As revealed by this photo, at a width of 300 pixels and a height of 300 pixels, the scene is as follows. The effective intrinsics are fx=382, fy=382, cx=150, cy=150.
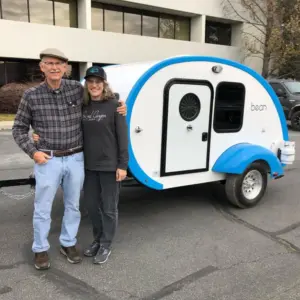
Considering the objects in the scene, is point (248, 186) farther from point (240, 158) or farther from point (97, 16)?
point (97, 16)

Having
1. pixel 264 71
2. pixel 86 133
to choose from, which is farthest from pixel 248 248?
pixel 264 71

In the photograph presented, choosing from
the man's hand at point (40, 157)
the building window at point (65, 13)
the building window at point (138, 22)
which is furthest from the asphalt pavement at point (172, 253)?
the building window at point (138, 22)

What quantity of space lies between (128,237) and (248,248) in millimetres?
1335

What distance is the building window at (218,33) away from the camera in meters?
29.6

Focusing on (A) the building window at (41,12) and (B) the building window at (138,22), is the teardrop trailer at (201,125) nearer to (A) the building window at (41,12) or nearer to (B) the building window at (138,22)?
(A) the building window at (41,12)

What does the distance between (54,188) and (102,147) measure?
57 centimetres

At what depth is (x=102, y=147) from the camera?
3518mm

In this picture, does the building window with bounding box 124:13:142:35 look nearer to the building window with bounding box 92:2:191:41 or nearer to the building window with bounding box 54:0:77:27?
the building window with bounding box 92:2:191:41

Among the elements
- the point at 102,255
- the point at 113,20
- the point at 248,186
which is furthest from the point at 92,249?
the point at 113,20

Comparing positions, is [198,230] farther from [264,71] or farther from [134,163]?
[264,71]

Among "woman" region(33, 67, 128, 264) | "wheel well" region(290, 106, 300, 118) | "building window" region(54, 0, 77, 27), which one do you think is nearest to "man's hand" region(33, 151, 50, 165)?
"woman" region(33, 67, 128, 264)

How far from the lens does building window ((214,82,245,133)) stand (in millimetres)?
5102

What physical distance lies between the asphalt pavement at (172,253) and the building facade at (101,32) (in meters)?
15.2

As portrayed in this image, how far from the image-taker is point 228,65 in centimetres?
515
